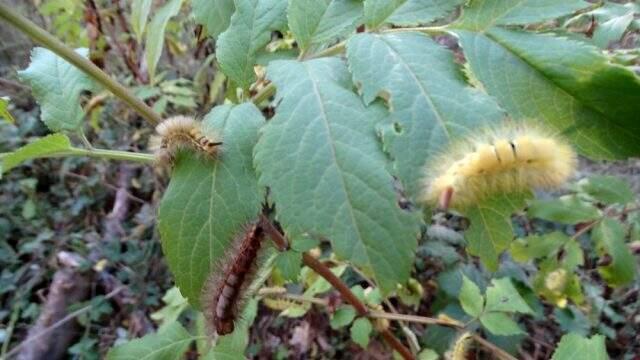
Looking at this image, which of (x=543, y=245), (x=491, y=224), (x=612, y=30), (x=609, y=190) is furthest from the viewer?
(x=543, y=245)

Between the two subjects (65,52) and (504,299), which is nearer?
(65,52)

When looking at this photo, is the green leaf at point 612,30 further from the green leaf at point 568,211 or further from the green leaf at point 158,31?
the green leaf at point 158,31

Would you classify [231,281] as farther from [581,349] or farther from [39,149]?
[581,349]

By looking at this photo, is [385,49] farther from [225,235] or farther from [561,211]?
[561,211]

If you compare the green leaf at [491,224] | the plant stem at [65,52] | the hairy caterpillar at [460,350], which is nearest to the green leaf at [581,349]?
the hairy caterpillar at [460,350]

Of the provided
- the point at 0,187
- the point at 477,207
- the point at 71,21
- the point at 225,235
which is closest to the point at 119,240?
the point at 0,187

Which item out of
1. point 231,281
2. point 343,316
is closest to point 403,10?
point 231,281
